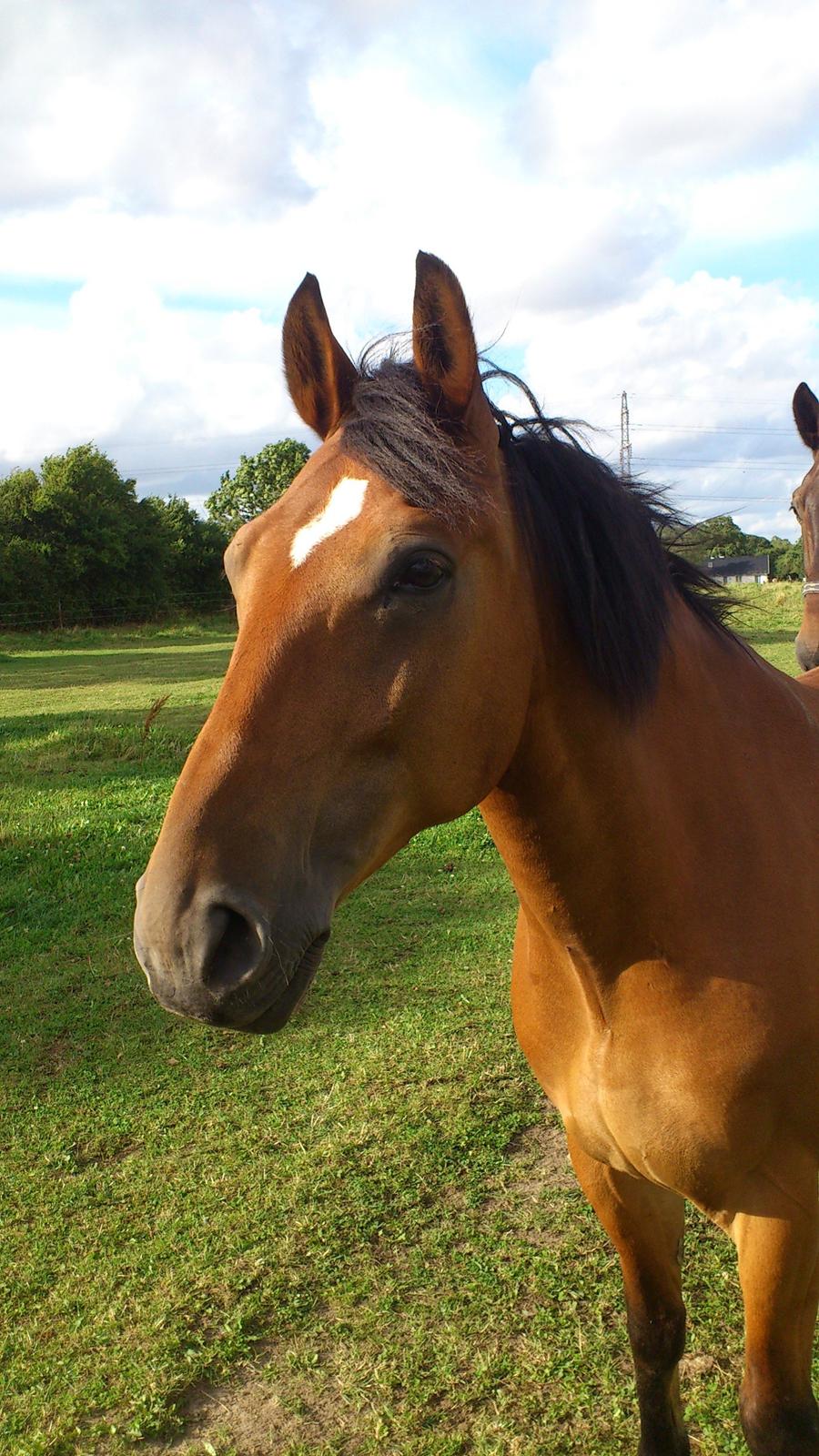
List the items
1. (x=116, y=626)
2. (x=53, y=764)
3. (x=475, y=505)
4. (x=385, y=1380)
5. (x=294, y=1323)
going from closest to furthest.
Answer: (x=475, y=505)
(x=385, y=1380)
(x=294, y=1323)
(x=53, y=764)
(x=116, y=626)

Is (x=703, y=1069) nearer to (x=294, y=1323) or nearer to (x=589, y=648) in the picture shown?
(x=589, y=648)

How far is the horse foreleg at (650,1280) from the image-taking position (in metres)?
2.35

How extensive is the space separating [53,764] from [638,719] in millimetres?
9856

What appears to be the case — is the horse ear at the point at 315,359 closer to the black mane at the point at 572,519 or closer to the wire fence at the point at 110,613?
the black mane at the point at 572,519

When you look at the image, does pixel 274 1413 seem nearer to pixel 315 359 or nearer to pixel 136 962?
pixel 315 359

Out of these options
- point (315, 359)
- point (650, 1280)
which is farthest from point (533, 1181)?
point (315, 359)

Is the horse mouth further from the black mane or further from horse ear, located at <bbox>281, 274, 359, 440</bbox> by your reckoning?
horse ear, located at <bbox>281, 274, 359, 440</bbox>

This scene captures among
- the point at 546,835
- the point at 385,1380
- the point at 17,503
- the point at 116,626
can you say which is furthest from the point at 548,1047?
the point at 17,503

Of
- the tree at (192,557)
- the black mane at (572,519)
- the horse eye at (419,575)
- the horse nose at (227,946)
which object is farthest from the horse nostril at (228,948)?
the tree at (192,557)

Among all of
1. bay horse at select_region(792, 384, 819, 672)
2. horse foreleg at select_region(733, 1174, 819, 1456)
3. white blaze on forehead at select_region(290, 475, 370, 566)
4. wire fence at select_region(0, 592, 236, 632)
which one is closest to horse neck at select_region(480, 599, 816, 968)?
white blaze on forehead at select_region(290, 475, 370, 566)

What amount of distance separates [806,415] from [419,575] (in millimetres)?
5416

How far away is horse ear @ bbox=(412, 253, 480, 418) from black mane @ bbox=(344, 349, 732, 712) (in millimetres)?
37

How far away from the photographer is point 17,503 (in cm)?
4241

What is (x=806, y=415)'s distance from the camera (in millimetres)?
6113
